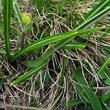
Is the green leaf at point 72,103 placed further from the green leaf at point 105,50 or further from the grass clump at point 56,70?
the green leaf at point 105,50

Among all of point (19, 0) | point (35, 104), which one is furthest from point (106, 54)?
point (19, 0)

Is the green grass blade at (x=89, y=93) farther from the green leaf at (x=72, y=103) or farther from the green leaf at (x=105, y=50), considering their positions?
the green leaf at (x=105, y=50)

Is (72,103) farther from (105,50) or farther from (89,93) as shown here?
(105,50)

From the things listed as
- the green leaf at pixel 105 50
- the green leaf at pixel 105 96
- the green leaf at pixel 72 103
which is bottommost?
the green leaf at pixel 72 103

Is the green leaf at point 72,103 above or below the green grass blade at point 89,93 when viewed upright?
below

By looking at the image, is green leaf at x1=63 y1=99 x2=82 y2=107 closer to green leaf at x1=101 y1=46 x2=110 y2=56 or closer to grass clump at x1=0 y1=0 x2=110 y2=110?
grass clump at x1=0 y1=0 x2=110 y2=110

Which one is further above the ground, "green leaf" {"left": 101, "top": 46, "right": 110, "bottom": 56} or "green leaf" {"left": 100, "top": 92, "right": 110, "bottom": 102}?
"green leaf" {"left": 101, "top": 46, "right": 110, "bottom": 56}

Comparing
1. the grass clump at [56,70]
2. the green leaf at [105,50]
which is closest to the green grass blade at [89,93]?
the grass clump at [56,70]

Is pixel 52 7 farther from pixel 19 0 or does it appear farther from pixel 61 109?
pixel 61 109

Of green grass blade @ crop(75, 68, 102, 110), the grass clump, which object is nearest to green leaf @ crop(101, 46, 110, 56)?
the grass clump

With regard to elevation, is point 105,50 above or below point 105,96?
above

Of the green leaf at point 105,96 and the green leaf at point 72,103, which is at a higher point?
the green leaf at point 105,96

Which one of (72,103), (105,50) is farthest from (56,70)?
(105,50)
